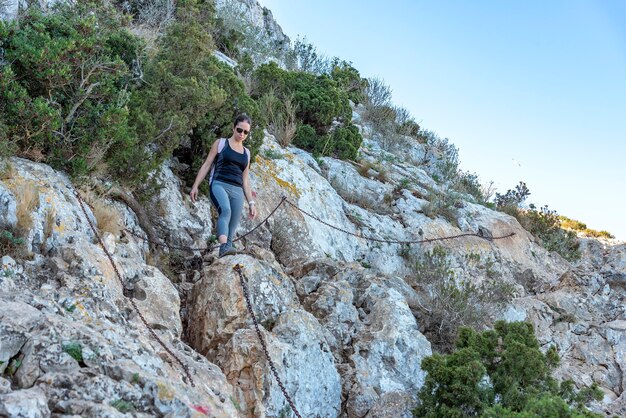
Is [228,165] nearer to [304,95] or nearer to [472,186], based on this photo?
[304,95]

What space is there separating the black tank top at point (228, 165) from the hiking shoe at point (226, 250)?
86 cm

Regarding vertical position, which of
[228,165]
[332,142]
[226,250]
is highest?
[332,142]

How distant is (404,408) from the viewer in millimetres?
5398

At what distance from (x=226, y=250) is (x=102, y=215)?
5.14 ft

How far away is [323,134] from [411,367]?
786 centimetres

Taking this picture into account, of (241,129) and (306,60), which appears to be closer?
(241,129)

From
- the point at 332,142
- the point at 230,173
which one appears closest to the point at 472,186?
the point at 332,142

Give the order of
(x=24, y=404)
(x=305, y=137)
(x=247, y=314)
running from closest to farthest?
(x=24, y=404) < (x=247, y=314) < (x=305, y=137)

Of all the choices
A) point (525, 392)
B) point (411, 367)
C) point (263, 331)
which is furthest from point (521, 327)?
point (263, 331)

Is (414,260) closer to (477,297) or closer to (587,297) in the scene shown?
(477,297)

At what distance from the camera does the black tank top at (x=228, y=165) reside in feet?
22.9

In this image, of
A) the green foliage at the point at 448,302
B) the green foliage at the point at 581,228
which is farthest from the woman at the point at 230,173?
the green foliage at the point at 581,228

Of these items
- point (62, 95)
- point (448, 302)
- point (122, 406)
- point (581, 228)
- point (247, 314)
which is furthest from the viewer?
point (581, 228)

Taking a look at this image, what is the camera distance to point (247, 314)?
5781mm
